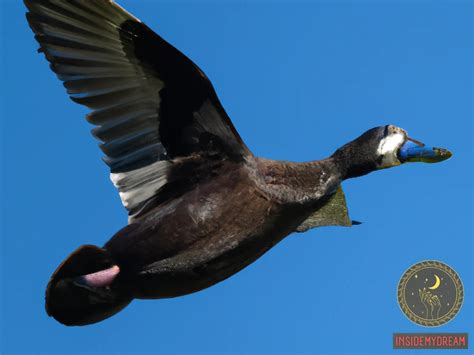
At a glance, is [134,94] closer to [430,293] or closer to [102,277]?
[102,277]

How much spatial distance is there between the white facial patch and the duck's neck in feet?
1.05

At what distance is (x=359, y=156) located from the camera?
6941mm

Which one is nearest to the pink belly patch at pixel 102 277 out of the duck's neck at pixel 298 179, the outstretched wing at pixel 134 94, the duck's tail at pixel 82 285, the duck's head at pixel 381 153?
the duck's tail at pixel 82 285

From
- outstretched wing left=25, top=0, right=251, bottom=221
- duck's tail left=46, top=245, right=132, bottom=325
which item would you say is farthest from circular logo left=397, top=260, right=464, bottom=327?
duck's tail left=46, top=245, right=132, bottom=325

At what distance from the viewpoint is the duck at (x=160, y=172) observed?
6547 mm

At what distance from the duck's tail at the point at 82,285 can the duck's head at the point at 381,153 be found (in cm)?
155

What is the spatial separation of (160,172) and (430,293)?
10.8 ft

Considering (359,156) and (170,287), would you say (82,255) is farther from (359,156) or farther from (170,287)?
(359,156)

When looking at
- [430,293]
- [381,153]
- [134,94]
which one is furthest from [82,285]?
[430,293]

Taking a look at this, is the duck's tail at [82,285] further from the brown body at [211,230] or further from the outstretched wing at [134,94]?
the outstretched wing at [134,94]

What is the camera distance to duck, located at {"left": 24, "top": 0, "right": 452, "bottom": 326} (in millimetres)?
6547

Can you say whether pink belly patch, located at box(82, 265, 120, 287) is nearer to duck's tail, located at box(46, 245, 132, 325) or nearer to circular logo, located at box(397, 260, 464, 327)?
duck's tail, located at box(46, 245, 132, 325)

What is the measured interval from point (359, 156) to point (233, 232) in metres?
0.98

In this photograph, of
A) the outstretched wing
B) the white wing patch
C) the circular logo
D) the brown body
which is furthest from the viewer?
the circular logo
